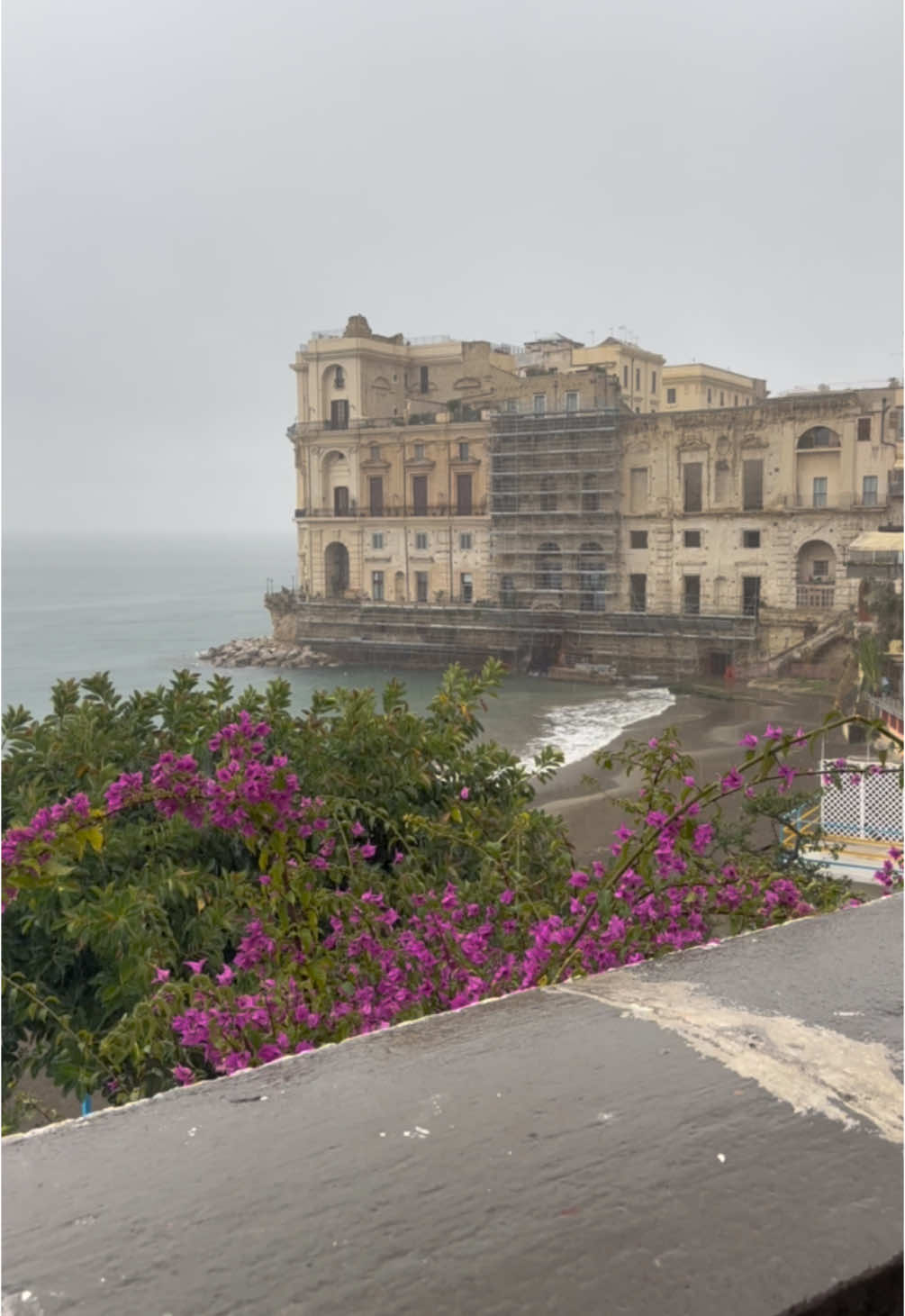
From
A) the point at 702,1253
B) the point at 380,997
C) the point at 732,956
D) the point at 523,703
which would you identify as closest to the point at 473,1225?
the point at 702,1253

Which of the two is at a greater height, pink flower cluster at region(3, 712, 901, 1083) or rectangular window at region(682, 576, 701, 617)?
pink flower cluster at region(3, 712, 901, 1083)

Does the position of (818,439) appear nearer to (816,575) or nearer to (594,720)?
(816,575)

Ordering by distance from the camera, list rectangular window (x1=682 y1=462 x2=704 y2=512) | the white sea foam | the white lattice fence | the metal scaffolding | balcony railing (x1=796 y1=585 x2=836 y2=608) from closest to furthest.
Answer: the white lattice fence
the white sea foam
balcony railing (x1=796 y1=585 x2=836 y2=608)
rectangular window (x1=682 y1=462 x2=704 y2=512)
the metal scaffolding

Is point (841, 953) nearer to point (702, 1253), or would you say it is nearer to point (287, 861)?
point (702, 1253)

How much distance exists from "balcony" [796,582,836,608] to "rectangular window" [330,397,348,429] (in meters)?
10.1

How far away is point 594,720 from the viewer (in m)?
18.7

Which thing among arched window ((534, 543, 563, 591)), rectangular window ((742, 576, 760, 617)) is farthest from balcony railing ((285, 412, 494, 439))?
rectangular window ((742, 576, 760, 617))

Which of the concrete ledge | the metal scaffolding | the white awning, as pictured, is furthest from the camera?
the metal scaffolding

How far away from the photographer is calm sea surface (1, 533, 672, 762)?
60.4 feet

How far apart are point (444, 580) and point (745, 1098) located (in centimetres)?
2631

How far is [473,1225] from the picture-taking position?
0.45 metres

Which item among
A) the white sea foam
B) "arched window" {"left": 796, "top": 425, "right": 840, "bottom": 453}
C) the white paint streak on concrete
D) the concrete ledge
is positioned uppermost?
"arched window" {"left": 796, "top": 425, "right": 840, "bottom": 453}

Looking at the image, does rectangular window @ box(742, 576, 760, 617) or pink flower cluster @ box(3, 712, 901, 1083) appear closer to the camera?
pink flower cluster @ box(3, 712, 901, 1083)

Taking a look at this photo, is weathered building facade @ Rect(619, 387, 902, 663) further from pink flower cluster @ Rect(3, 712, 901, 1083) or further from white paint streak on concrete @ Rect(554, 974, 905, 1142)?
white paint streak on concrete @ Rect(554, 974, 905, 1142)
